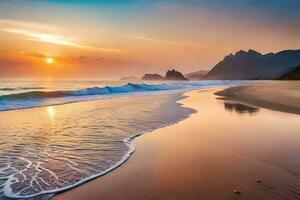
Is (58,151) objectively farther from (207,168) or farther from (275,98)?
(275,98)

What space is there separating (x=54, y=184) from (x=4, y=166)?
1.76m

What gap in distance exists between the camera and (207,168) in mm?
5699

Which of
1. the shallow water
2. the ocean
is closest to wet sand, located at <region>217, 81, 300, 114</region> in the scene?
the ocean

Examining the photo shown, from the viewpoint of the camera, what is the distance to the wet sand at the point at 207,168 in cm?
450

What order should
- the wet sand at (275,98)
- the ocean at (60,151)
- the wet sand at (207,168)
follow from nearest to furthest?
the wet sand at (207,168) → the ocean at (60,151) → the wet sand at (275,98)

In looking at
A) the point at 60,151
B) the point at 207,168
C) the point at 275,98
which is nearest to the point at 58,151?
the point at 60,151

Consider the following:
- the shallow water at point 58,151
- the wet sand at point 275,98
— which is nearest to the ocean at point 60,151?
the shallow water at point 58,151

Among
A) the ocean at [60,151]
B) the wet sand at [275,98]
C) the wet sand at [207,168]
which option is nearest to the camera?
the wet sand at [207,168]

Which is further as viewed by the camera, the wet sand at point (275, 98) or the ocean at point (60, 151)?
the wet sand at point (275, 98)

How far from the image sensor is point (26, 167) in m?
5.99

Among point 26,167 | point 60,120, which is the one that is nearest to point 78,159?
point 26,167

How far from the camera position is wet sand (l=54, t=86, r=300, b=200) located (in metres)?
4.50

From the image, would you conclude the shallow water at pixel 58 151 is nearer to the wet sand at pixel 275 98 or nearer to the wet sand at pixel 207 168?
the wet sand at pixel 207 168

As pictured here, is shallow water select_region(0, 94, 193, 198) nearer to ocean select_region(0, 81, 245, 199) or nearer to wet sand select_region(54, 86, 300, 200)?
ocean select_region(0, 81, 245, 199)
